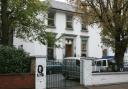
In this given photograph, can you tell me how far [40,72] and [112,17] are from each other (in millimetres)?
8634

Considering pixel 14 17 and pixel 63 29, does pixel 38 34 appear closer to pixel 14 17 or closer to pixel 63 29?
pixel 14 17

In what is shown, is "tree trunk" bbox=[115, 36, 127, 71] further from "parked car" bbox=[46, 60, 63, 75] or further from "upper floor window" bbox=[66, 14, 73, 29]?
"upper floor window" bbox=[66, 14, 73, 29]

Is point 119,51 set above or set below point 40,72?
above

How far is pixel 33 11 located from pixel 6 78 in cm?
701

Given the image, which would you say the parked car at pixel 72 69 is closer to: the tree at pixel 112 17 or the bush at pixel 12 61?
the bush at pixel 12 61

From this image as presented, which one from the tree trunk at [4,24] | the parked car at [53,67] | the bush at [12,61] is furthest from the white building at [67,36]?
the bush at [12,61]

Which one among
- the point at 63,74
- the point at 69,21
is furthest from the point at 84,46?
the point at 63,74

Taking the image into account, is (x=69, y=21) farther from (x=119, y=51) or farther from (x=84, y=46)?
(x=119, y=51)

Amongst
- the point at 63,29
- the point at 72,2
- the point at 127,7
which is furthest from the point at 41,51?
the point at 127,7

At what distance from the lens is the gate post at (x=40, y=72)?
18.8m

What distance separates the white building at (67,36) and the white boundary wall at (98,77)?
1465 centimetres

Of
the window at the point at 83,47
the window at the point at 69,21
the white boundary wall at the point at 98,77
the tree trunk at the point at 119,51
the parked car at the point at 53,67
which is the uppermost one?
the window at the point at 69,21

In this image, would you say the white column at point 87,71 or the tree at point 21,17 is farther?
the tree at point 21,17

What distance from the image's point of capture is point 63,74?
70.0ft
